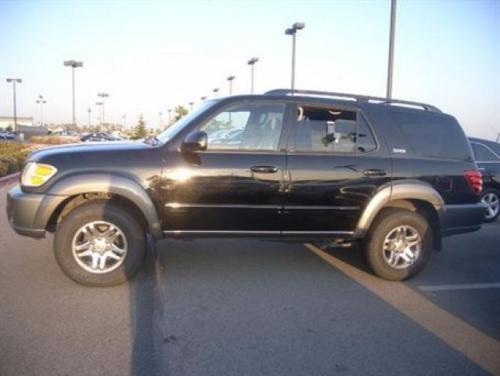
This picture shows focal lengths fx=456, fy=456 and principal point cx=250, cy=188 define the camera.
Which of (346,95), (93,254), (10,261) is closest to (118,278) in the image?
(93,254)

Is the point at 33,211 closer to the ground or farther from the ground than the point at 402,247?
farther from the ground

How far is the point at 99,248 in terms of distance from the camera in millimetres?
4562

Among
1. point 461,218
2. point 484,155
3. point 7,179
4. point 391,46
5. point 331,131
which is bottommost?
point 7,179

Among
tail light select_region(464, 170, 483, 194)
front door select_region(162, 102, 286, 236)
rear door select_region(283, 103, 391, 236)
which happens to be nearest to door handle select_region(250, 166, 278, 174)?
front door select_region(162, 102, 286, 236)

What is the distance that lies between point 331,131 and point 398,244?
1.51 metres

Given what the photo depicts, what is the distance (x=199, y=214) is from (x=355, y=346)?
198 cm

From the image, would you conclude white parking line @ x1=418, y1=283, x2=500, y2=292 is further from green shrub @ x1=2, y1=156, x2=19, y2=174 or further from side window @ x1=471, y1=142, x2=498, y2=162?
green shrub @ x1=2, y1=156, x2=19, y2=174

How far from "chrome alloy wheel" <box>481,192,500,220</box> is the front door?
6.10 metres

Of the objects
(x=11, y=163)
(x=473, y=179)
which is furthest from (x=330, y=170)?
(x=11, y=163)

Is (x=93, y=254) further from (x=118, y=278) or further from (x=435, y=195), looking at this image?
(x=435, y=195)

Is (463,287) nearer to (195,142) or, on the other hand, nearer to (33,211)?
(195,142)

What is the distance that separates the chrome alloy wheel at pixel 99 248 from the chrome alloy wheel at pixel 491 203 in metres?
7.46

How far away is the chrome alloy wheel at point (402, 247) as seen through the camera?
5.18 metres

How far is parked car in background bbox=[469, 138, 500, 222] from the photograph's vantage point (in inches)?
352
